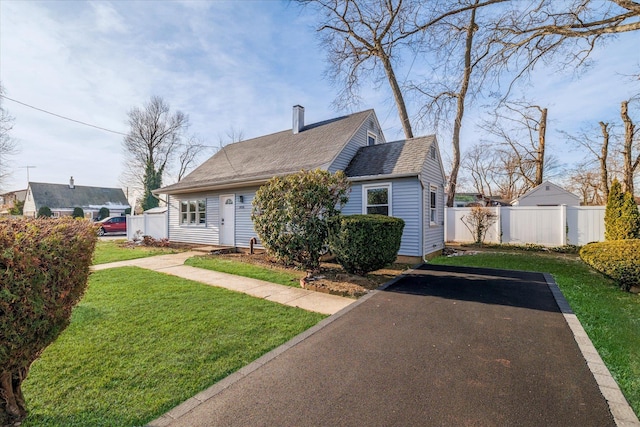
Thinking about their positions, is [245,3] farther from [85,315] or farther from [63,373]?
[63,373]

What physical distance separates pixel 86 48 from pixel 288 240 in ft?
29.1

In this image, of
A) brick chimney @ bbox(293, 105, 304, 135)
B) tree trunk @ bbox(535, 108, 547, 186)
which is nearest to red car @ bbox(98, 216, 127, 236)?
brick chimney @ bbox(293, 105, 304, 135)

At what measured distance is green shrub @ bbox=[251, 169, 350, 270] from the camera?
23.0 feet

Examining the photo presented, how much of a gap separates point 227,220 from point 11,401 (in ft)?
33.9

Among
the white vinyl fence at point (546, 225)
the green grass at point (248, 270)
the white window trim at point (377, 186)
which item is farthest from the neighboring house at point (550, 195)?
the green grass at point (248, 270)

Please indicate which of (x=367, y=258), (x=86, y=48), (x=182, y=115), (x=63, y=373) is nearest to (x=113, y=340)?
(x=63, y=373)

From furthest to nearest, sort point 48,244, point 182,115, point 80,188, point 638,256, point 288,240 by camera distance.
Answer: point 80,188
point 182,115
point 288,240
point 638,256
point 48,244

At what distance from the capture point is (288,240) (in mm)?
7242

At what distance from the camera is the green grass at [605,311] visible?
114 inches

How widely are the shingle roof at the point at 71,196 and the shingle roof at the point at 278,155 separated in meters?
34.3

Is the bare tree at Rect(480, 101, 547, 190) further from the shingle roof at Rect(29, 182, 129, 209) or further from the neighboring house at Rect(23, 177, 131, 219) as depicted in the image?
the shingle roof at Rect(29, 182, 129, 209)

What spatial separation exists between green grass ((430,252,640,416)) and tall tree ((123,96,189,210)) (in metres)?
30.3

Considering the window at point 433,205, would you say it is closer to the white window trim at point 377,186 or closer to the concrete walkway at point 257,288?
the white window trim at point 377,186

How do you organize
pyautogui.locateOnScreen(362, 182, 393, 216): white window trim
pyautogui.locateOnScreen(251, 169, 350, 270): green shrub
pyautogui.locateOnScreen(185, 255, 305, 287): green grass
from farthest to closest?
1. pyautogui.locateOnScreen(362, 182, 393, 216): white window trim
2. pyautogui.locateOnScreen(251, 169, 350, 270): green shrub
3. pyautogui.locateOnScreen(185, 255, 305, 287): green grass
